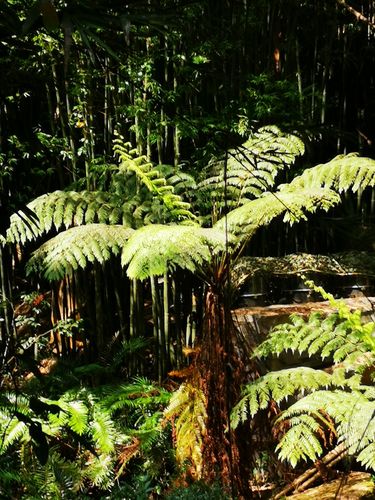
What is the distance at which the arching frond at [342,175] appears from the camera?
2.53 metres

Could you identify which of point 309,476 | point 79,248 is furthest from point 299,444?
point 79,248

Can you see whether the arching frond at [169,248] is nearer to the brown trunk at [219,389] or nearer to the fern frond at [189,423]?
the brown trunk at [219,389]

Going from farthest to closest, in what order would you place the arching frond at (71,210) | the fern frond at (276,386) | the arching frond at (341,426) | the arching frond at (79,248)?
the arching frond at (71,210) → the arching frond at (79,248) → the fern frond at (276,386) → the arching frond at (341,426)

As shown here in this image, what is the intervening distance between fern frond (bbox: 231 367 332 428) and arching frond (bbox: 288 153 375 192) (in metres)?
0.86

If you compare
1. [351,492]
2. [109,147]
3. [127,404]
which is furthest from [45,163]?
[351,492]

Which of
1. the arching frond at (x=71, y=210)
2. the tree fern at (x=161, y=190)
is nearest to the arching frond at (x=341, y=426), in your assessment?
the tree fern at (x=161, y=190)

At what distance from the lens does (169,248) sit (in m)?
2.25

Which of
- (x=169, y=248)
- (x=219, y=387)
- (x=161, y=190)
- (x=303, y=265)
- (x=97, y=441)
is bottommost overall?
(x=97, y=441)

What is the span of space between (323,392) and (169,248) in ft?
2.44

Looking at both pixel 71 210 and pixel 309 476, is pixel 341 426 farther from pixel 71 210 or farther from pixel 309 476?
pixel 71 210

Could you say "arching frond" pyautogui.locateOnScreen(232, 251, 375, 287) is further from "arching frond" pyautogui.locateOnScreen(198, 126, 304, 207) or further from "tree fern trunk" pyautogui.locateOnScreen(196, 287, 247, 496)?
"arching frond" pyautogui.locateOnScreen(198, 126, 304, 207)

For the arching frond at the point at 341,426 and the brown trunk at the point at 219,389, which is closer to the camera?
the arching frond at the point at 341,426

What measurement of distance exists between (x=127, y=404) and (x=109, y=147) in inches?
60.7

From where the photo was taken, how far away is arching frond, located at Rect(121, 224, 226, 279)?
2230mm
